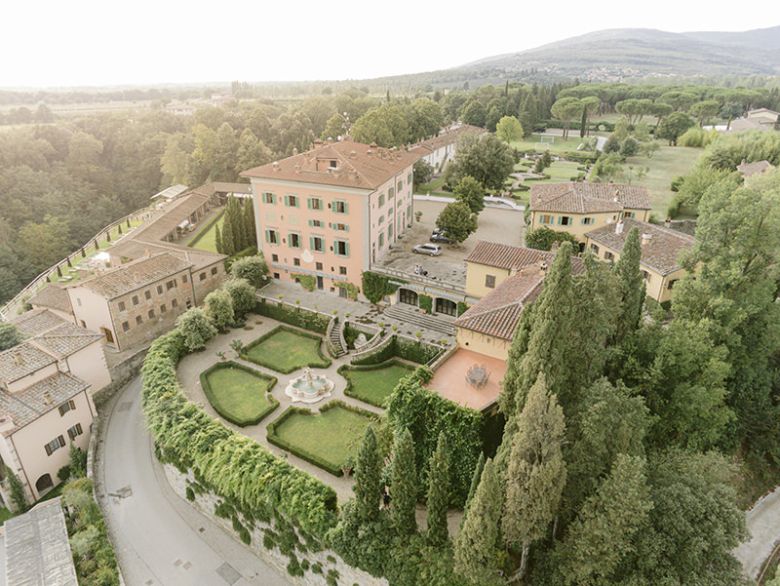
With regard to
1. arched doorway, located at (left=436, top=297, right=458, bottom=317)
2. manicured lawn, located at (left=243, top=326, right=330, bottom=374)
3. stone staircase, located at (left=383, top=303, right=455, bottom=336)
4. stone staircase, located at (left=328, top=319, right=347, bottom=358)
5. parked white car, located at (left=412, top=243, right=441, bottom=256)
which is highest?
parked white car, located at (left=412, top=243, right=441, bottom=256)

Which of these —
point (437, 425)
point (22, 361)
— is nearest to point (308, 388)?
point (437, 425)

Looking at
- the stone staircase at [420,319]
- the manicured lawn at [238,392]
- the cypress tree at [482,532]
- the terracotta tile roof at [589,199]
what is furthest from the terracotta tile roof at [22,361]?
the terracotta tile roof at [589,199]

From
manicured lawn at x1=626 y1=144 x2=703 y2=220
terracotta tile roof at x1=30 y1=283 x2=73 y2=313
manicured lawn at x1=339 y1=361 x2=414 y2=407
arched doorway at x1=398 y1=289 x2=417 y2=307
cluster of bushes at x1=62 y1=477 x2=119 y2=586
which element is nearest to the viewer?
cluster of bushes at x1=62 y1=477 x2=119 y2=586

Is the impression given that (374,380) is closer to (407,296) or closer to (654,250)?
(407,296)

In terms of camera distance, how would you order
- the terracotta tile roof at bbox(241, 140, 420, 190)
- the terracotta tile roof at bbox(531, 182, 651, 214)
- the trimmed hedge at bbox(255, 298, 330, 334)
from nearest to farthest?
the trimmed hedge at bbox(255, 298, 330, 334) < the terracotta tile roof at bbox(241, 140, 420, 190) < the terracotta tile roof at bbox(531, 182, 651, 214)

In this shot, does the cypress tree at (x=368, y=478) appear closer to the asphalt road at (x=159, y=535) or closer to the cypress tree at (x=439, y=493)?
the cypress tree at (x=439, y=493)

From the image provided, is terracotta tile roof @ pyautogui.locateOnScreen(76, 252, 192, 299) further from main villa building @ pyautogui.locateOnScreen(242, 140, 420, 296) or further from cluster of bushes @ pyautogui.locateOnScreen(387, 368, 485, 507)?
cluster of bushes @ pyautogui.locateOnScreen(387, 368, 485, 507)

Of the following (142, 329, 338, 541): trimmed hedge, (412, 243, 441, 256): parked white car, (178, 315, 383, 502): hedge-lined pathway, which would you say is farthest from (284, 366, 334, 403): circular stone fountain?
(412, 243, 441, 256): parked white car

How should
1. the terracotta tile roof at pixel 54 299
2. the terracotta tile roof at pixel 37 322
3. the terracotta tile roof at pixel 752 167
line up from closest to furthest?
the terracotta tile roof at pixel 37 322
the terracotta tile roof at pixel 54 299
the terracotta tile roof at pixel 752 167
